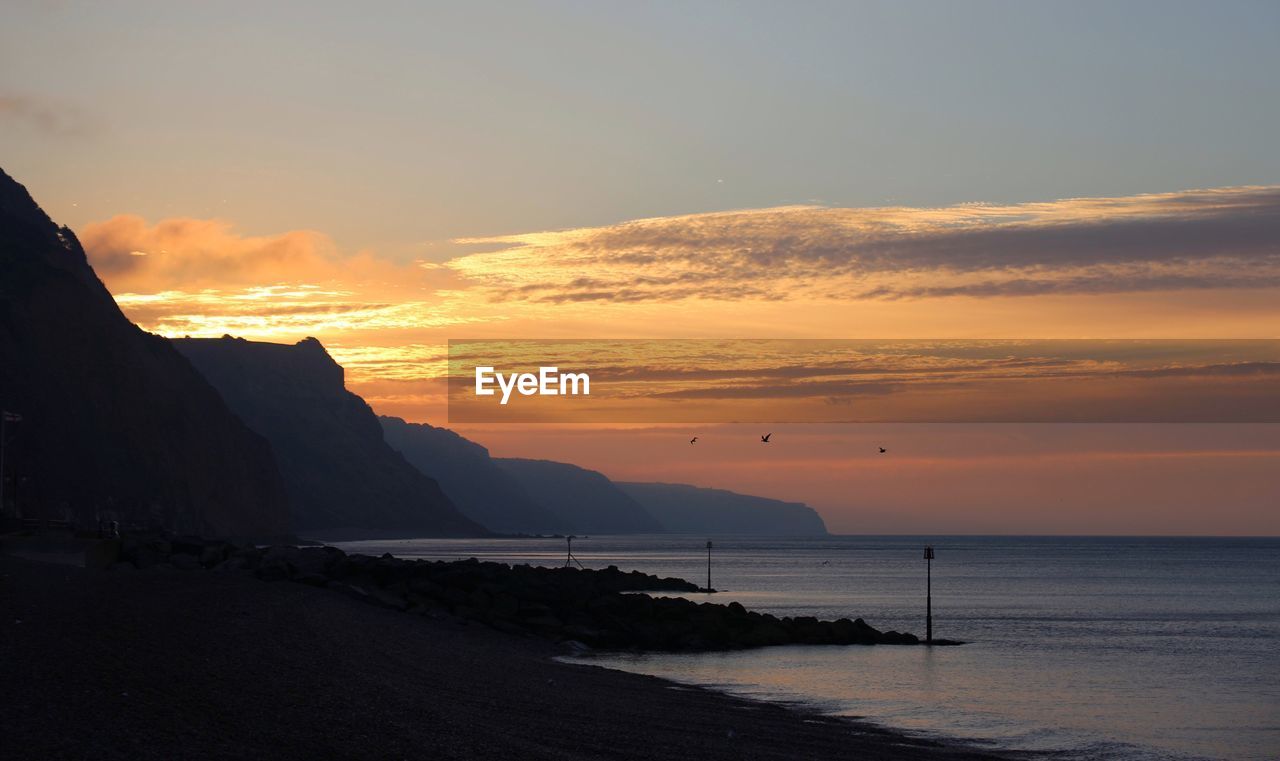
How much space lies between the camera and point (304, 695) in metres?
21.0

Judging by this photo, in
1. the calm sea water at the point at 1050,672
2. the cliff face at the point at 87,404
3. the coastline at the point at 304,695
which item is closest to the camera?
the coastline at the point at 304,695

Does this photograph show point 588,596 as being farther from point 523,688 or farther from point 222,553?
point 523,688

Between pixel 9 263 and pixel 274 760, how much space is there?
11400 cm

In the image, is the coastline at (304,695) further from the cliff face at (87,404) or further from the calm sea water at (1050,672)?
the cliff face at (87,404)

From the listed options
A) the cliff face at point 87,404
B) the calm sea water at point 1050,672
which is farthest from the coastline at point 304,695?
the cliff face at point 87,404

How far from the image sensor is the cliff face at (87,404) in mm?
106625

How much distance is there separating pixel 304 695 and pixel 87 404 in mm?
105134

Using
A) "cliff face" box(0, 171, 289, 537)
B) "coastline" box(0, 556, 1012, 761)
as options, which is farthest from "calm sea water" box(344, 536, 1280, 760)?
"cliff face" box(0, 171, 289, 537)

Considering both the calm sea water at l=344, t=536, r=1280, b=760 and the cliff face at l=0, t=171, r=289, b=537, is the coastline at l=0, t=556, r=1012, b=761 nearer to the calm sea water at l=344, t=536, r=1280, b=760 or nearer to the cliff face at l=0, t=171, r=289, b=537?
the calm sea water at l=344, t=536, r=1280, b=760

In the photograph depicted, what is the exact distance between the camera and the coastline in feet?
56.2

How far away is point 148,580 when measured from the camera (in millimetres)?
37938

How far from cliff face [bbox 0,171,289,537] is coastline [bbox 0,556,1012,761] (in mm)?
58232

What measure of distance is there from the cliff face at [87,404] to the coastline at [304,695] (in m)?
58.2

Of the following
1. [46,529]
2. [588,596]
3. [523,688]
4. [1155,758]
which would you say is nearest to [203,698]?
[523,688]
